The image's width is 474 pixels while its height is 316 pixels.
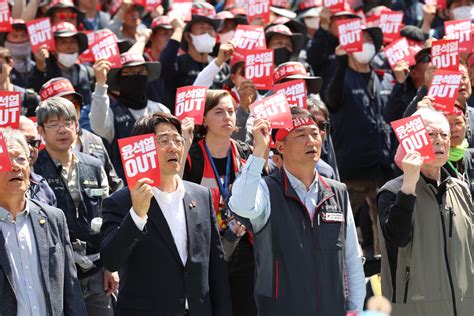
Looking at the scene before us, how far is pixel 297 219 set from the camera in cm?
653

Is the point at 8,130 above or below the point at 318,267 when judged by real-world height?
above

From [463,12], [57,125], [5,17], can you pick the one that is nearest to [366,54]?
[463,12]

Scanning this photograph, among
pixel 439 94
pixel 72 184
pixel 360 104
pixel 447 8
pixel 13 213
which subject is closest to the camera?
pixel 13 213

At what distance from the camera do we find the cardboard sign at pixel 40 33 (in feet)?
37.4

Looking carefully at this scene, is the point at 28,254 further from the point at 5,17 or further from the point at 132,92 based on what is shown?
the point at 5,17

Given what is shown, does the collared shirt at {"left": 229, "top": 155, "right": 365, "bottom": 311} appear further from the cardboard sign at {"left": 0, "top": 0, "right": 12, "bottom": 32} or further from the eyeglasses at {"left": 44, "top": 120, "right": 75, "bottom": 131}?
the cardboard sign at {"left": 0, "top": 0, "right": 12, "bottom": 32}

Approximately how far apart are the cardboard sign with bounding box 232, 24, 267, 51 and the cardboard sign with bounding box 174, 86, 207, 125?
95.7 inches

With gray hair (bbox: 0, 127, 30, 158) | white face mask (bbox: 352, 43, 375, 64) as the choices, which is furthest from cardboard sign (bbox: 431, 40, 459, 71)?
gray hair (bbox: 0, 127, 30, 158)

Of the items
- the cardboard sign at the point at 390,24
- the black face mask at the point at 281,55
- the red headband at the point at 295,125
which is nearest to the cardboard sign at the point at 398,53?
the black face mask at the point at 281,55

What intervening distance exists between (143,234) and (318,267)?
103 centimetres

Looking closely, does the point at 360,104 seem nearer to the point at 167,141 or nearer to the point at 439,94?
Answer: the point at 439,94

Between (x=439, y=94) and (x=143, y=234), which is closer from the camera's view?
(x=143, y=234)

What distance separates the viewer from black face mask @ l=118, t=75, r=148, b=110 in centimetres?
968

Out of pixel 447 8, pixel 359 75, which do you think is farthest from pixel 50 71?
pixel 447 8
